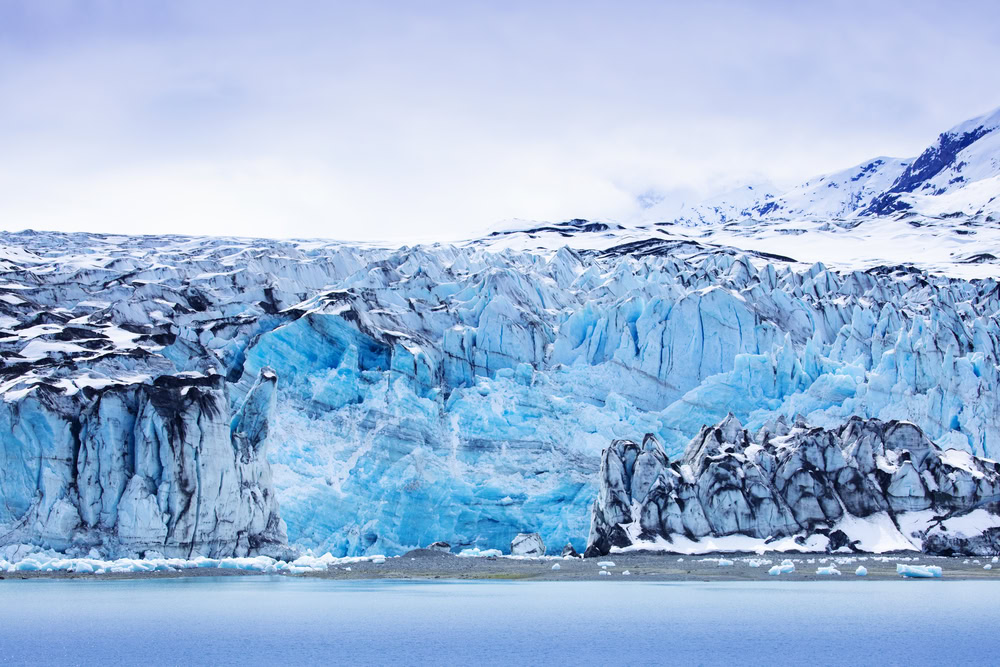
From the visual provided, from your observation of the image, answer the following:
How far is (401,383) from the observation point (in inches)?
1572

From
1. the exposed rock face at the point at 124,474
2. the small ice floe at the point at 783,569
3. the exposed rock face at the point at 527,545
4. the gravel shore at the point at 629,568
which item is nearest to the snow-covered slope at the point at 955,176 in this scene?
the gravel shore at the point at 629,568

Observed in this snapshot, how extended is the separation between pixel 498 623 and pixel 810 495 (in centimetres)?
1616

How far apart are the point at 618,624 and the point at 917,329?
83.0ft

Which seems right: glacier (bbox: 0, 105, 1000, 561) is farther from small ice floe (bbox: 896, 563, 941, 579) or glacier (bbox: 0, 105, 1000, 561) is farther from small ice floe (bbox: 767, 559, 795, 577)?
small ice floe (bbox: 896, 563, 941, 579)

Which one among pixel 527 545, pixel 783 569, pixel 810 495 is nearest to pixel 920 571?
pixel 783 569

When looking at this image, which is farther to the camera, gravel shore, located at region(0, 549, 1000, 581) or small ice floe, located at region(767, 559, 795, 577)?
small ice floe, located at region(767, 559, 795, 577)

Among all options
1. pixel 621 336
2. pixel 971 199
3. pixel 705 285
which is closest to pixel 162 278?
pixel 621 336

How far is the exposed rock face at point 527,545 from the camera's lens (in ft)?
121

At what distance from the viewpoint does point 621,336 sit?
44.0 metres

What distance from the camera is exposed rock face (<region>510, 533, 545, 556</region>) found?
37.0 meters

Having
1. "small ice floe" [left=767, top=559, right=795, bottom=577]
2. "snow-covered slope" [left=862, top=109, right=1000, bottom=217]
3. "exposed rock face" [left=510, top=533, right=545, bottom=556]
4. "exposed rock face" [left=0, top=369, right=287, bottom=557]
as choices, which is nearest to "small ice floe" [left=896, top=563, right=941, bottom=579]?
"small ice floe" [left=767, top=559, right=795, bottom=577]

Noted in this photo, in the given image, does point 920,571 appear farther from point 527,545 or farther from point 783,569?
point 527,545

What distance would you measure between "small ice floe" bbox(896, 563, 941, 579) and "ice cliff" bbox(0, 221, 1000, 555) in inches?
482

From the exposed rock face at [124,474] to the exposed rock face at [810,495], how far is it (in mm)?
12261
